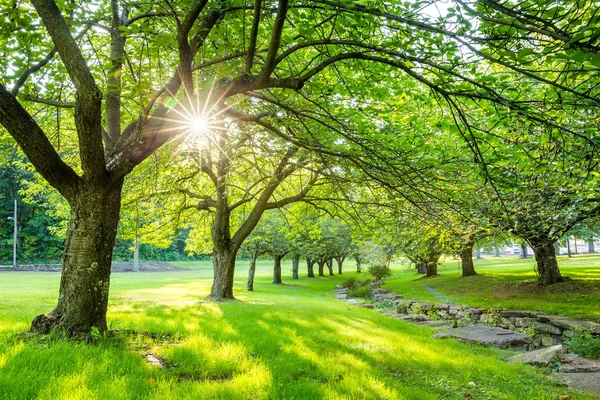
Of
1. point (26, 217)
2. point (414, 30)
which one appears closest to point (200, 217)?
point (414, 30)

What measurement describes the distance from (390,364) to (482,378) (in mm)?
1401

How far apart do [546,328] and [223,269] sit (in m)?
12.2

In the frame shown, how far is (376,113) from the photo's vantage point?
8.99 meters

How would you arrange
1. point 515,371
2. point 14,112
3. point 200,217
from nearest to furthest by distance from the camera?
point 14,112, point 515,371, point 200,217

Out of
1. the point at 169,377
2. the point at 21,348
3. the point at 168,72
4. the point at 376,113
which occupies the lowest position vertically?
the point at 169,377

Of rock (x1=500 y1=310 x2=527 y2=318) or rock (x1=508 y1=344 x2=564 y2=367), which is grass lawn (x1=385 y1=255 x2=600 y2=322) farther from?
rock (x1=508 y1=344 x2=564 y2=367)

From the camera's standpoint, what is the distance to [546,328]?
492 inches

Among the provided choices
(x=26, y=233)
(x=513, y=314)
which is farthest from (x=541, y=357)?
(x=26, y=233)

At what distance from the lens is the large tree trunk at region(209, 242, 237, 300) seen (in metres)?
15.0

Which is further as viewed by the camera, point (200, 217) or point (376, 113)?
point (200, 217)

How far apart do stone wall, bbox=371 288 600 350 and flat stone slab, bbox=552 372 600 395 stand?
4291 millimetres

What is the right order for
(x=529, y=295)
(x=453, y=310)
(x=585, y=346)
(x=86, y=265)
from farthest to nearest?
1. (x=529, y=295)
2. (x=453, y=310)
3. (x=585, y=346)
4. (x=86, y=265)

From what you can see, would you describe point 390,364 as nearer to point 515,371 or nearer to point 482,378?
point 482,378

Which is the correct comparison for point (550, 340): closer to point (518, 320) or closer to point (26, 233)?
point (518, 320)
